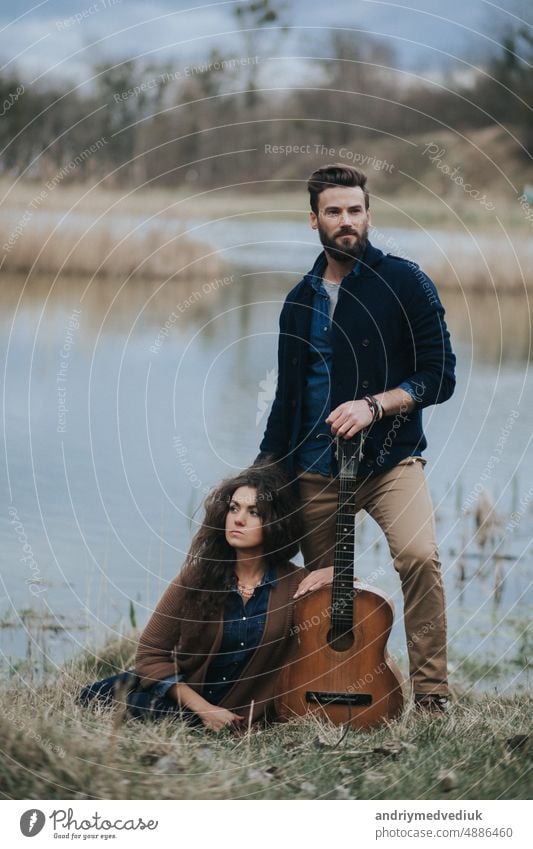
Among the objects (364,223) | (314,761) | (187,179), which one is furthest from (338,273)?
(314,761)

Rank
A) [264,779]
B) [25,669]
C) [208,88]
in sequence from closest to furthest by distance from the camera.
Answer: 1. [264,779]
2. [25,669]
3. [208,88]

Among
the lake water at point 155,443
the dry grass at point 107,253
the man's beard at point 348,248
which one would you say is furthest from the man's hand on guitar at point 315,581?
the dry grass at point 107,253

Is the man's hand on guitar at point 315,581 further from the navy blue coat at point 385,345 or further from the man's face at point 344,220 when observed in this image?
the man's face at point 344,220

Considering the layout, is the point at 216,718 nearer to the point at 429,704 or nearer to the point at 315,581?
the point at 315,581

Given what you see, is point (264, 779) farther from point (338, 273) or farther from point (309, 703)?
point (338, 273)

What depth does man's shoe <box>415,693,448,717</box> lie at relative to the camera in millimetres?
5035

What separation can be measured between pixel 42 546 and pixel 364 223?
6.49 ft

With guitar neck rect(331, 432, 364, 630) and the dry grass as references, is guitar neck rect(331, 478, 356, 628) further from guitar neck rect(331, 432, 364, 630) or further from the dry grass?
the dry grass

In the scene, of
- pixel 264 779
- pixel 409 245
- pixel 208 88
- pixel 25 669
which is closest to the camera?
pixel 264 779

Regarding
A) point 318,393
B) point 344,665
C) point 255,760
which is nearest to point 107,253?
point 318,393

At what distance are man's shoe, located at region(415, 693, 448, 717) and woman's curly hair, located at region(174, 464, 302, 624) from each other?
0.69m

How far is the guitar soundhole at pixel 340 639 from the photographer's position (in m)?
4.95

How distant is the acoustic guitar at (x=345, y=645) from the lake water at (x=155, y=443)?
40.4 inches

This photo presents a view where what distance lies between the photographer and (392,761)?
480 centimetres
